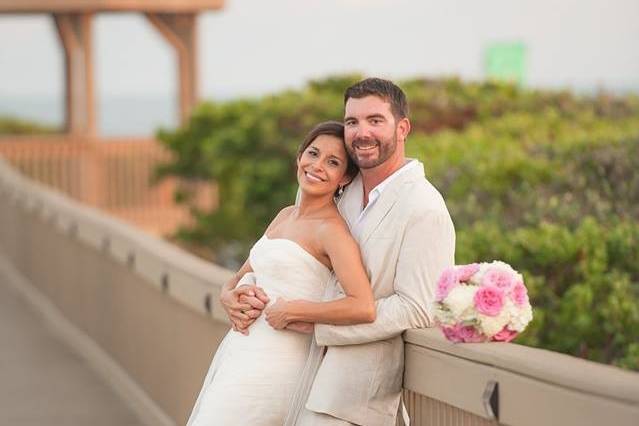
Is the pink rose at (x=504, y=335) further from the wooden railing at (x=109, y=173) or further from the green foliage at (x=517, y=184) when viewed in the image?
the wooden railing at (x=109, y=173)

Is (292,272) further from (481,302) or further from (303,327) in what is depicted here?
(481,302)

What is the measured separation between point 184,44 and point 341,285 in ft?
69.4

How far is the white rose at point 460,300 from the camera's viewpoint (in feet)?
14.6

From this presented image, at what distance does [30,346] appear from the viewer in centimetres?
1163

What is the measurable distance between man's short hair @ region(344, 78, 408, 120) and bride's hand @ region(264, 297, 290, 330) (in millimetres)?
710

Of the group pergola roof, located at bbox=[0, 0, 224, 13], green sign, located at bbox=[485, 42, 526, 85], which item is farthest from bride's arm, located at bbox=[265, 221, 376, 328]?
green sign, located at bbox=[485, 42, 526, 85]

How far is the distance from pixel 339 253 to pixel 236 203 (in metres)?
13.5

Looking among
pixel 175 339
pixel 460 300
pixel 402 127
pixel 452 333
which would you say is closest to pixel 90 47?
pixel 175 339

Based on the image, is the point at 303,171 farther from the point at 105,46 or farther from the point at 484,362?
the point at 105,46

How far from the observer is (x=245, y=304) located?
5020mm

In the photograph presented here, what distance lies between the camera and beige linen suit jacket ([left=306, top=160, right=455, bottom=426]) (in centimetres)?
468

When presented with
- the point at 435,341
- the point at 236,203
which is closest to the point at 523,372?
the point at 435,341

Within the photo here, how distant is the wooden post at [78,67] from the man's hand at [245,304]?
67.2ft

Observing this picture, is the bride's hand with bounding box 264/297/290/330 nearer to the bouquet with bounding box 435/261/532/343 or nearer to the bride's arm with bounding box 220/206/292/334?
the bride's arm with bounding box 220/206/292/334
